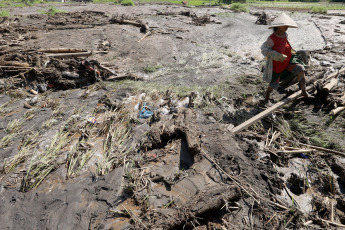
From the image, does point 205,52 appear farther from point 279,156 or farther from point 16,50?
point 16,50

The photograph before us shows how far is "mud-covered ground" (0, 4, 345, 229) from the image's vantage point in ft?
7.87

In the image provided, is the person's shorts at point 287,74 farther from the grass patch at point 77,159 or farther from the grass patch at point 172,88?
the grass patch at point 77,159

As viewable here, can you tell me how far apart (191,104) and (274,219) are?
2821 millimetres

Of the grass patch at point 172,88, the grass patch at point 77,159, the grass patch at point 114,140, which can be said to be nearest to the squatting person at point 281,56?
the grass patch at point 172,88

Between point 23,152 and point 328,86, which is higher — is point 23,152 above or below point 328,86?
below

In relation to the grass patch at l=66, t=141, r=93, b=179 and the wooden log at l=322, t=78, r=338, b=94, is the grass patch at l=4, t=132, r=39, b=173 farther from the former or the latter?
the wooden log at l=322, t=78, r=338, b=94

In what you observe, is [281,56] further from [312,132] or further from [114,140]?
[114,140]

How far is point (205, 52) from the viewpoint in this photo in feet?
26.0

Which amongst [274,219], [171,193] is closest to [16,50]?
[171,193]

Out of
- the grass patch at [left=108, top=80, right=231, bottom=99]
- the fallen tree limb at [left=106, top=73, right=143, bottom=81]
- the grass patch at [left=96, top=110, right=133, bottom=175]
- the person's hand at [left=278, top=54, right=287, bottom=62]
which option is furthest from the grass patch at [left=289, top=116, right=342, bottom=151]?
the fallen tree limb at [left=106, top=73, right=143, bottom=81]

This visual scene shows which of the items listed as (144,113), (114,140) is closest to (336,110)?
(144,113)

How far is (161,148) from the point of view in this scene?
3.46 meters

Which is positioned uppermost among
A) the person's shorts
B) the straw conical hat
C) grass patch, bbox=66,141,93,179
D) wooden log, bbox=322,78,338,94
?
the straw conical hat

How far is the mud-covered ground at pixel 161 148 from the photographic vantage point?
2.40m
